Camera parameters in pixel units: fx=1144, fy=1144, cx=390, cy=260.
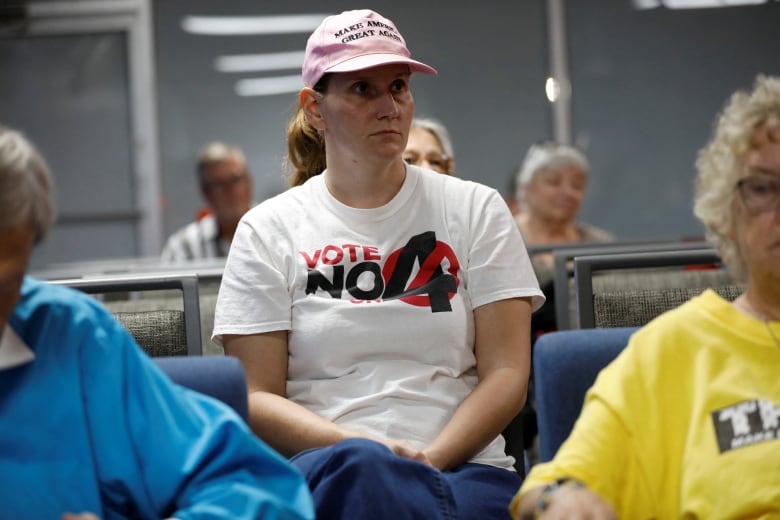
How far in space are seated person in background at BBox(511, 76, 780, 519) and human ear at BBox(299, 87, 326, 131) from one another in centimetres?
A: 103

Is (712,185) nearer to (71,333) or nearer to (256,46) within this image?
(71,333)

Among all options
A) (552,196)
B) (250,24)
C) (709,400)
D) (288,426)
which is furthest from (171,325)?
(250,24)

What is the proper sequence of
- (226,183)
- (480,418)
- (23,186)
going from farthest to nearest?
(226,183)
(480,418)
(23,186)

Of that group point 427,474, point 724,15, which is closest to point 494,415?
point 427,474

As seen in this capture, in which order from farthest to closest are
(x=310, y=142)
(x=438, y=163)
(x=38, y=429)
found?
(x=438, y=163) → (x=310, y=142) → (x=38, y=429)

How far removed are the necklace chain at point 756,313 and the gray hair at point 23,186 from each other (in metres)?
0.95

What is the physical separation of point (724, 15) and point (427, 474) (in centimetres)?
561

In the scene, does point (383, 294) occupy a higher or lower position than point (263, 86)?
lower

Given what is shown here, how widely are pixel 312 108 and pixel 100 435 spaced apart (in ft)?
3.85

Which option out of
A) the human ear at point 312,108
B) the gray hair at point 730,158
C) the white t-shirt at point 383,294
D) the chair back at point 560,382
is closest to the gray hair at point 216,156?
the human ear at point 312,108

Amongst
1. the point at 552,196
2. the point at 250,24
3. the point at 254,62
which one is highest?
the point at 250,24

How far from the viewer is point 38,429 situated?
4.68 feet

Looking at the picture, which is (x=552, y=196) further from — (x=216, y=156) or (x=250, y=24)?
(x=250, y=24)

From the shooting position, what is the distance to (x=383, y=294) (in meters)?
2.22
